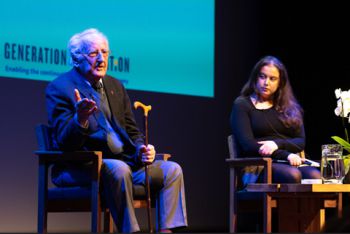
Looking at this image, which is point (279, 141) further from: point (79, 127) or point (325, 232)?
point (325, 232)

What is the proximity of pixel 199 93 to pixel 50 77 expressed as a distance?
146cm

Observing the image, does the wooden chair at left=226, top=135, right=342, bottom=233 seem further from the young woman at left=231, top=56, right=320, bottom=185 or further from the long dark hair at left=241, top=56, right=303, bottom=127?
the long dark hair at left=241, top=56, right=303, bottom=127

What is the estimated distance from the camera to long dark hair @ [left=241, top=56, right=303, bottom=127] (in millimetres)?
4250

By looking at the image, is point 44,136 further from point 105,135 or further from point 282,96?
point 282,96

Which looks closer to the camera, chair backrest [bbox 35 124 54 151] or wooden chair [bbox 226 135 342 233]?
chair backrest [bbox 35 124 54 151]

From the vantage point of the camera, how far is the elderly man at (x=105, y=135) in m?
3.02

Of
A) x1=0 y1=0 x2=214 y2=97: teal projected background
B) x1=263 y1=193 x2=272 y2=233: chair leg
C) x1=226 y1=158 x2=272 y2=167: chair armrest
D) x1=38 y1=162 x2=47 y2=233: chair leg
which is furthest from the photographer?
x1=0 y1=0 x2=214 y2=97: teal projected background

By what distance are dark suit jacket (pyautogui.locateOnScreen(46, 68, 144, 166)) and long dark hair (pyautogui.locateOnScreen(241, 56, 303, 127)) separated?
108 centimetres

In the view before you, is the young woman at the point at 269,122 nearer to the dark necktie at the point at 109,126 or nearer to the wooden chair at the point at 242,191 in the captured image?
the wooden chair at the point at 242,191

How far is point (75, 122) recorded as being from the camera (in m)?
3.02

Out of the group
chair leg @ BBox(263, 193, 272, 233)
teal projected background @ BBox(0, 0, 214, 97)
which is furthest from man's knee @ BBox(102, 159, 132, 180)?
teal projected background @ BBox(0, 0, 214, 97)

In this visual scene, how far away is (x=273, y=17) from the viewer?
6133mm

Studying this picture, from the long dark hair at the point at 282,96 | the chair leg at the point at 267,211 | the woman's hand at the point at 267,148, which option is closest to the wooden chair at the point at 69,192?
the chair leg at the point at 267,211

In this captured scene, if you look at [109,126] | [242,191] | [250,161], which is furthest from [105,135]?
[242,191]
